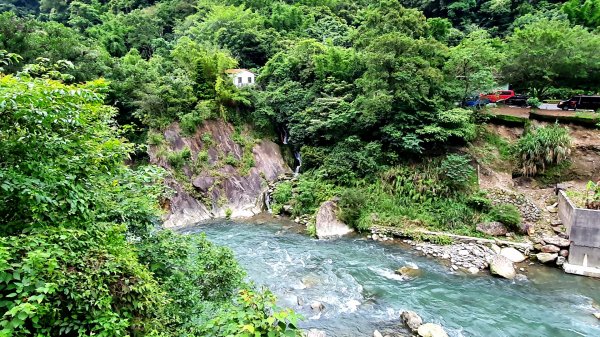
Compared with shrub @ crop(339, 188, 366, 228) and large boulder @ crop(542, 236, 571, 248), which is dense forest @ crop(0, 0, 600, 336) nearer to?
shrub @ crop(339, 188, 366, 228)

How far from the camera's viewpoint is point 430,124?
60.3 feet

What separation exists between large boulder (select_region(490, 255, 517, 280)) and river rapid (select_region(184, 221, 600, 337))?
0.29 meters

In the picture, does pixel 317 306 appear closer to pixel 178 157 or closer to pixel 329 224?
pixel 329 224

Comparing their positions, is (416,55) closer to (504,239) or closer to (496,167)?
(496,167)

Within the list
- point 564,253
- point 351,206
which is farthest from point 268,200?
point 564,253

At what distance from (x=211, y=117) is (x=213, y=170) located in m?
4.07

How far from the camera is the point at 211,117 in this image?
22.8m

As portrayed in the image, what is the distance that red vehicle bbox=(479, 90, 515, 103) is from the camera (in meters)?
22.1

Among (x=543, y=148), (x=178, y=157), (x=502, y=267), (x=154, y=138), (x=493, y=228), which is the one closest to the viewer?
(x=502, y=267)

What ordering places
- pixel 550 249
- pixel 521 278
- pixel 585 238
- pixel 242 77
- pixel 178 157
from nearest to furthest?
pixel 521 278 → pixel 585 238 → pixel 550 249 → pixel 178 157 → pixel 242 77

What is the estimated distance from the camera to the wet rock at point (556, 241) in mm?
13523

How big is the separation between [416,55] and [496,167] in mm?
7403

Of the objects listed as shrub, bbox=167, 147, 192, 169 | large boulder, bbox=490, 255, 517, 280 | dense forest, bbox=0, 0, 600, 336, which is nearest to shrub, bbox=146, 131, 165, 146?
dense forest, bbox=0, 0, 600, 336

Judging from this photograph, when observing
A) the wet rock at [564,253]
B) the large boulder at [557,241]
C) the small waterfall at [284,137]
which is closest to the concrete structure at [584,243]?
the wet rock at [564,253]
